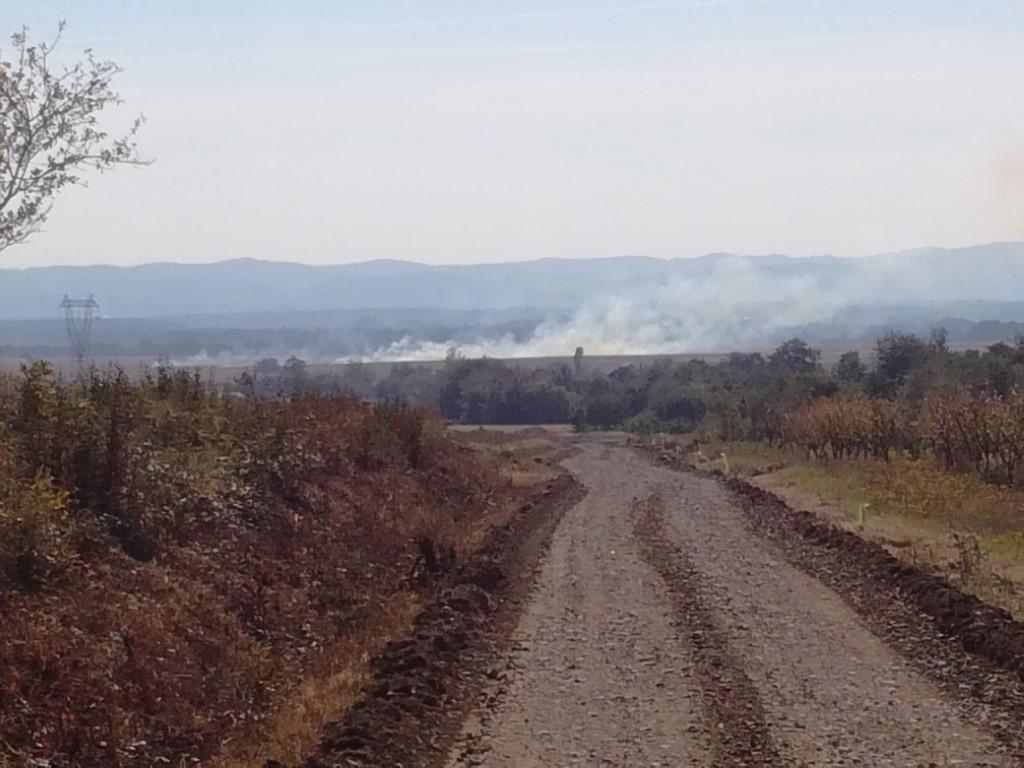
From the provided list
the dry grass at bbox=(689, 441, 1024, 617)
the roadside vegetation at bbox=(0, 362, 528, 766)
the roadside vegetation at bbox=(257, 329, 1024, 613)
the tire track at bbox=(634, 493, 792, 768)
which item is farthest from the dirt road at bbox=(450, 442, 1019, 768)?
the roadside vegetation at bbox=(257, 329, 1024, 613)

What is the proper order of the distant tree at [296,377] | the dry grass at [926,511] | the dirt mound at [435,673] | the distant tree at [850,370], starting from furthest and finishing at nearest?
the distant tree at [850,370], the distant tree at [296,377], the dry grass at [926,511], the dirt mound at [435,673]

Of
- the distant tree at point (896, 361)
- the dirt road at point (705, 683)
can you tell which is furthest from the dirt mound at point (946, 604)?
the distant tree at point (896, 361)

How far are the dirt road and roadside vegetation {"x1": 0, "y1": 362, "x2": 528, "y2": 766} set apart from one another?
1801 mm

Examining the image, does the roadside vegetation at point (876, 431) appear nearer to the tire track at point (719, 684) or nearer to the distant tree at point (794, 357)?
the distant tree at point (794, 357)

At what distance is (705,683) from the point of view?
13523 mm

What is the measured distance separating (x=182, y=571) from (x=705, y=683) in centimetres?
628

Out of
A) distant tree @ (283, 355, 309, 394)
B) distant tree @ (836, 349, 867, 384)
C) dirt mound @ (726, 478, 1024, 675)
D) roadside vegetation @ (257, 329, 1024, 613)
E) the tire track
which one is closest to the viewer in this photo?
the tire track

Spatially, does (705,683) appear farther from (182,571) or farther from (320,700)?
(182,571)

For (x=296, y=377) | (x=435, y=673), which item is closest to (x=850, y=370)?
(x=296, y=377)

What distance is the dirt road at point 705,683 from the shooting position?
1113 cm

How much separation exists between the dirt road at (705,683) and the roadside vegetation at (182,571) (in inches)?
70.9

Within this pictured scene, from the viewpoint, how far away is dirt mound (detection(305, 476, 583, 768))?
11227 mm

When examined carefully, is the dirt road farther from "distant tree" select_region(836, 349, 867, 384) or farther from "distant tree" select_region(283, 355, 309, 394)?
"distant tree" select_region(836, 349, 867, 384)

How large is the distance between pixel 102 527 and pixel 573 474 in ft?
115
